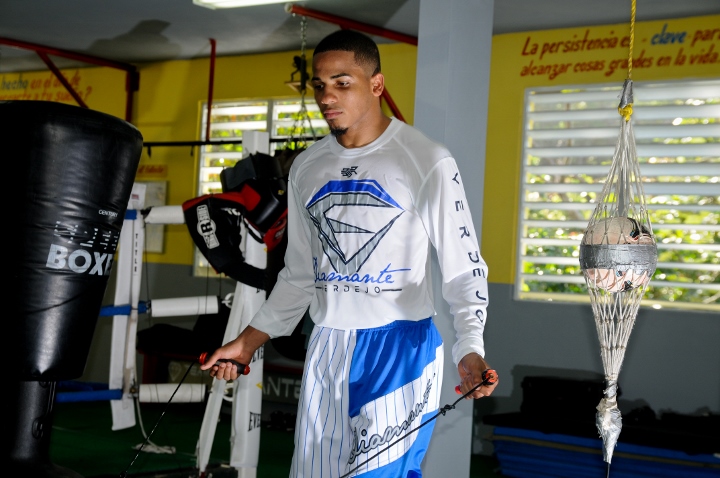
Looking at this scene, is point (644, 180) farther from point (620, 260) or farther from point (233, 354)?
point (233, 354)

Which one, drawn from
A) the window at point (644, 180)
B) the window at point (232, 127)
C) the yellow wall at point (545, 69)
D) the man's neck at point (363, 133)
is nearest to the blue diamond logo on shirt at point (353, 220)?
the man's neck at point (363, 133)

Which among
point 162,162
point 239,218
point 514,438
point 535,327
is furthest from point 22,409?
point 162,162

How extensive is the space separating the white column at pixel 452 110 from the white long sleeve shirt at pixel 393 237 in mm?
1405

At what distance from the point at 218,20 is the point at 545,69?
2.44 meters

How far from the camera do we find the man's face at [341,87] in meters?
2.46

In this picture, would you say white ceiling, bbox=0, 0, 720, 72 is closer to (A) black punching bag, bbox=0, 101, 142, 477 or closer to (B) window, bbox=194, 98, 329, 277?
(B) window, bbox=194, 98, 329, 277

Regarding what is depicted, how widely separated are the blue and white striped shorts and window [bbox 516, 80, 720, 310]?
4001 mm

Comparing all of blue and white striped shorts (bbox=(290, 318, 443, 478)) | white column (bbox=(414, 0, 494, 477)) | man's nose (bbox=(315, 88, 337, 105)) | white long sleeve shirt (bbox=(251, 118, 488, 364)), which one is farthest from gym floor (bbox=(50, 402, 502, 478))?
man's nose (bbox=(315, 88, 337, 105))

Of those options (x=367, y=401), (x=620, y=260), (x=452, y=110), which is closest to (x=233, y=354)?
(x=367, y=401)

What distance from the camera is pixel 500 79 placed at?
6.77 meters

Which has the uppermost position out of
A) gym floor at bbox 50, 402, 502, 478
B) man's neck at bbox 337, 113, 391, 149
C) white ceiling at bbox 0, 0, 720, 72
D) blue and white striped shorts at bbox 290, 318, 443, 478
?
white ceiling at bbox 0, 0, 720, 72

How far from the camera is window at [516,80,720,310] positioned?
6.07m

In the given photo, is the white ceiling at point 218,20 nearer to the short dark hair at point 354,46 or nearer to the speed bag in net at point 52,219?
the speed bag in net at point 52,219

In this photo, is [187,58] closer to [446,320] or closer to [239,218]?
[239,218]
